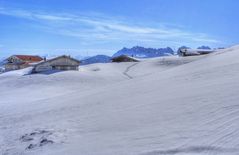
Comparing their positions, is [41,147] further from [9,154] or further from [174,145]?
[174,145]

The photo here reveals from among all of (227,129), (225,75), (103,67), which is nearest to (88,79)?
(103,67)

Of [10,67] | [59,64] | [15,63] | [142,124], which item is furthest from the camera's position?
[10,67]

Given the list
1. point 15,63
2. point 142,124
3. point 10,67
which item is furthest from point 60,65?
point 142,124

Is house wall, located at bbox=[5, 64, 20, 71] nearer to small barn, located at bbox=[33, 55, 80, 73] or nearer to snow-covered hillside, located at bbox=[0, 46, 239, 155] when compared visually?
small barn, located at bbox=[33, 55, 80, 73]

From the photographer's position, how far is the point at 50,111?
21.7 m

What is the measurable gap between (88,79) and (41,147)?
1861 inches

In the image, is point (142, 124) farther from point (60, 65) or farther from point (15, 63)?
point (15, 63)

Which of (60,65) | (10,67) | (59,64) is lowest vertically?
(10,67)

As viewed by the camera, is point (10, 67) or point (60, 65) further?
point (10, 67)

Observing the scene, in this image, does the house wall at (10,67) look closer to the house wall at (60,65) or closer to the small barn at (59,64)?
the small barn at (59,64)

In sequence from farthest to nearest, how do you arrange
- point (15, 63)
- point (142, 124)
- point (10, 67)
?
point (10, 67) → point (15, 63) → point (142, 124)

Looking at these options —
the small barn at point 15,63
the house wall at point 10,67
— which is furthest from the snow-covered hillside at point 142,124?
the house wall at point 10,67

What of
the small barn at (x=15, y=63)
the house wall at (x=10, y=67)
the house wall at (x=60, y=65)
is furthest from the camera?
the house wall at (x=10, y=67)

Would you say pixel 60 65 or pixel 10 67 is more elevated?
pixel 60 65
